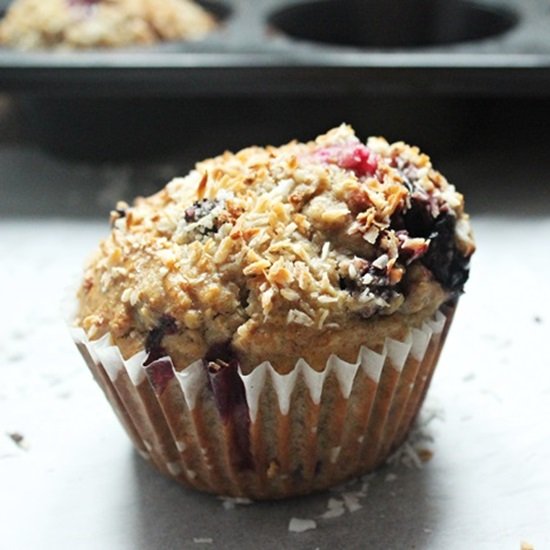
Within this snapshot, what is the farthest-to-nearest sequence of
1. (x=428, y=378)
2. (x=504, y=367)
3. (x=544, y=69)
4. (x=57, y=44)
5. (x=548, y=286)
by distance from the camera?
(x=57, y=44) < (x=544, y=69) < (x=548, y=286) < (x=504, y=367) < (x=428, y=378)

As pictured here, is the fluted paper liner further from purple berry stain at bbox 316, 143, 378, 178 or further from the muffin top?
purple berry stain at bbox 316, 143, 378, 178

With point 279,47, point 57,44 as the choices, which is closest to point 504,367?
point 279,47

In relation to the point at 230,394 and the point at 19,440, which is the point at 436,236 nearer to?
the point at 230,394

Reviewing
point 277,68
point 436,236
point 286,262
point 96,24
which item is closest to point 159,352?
point 286,262

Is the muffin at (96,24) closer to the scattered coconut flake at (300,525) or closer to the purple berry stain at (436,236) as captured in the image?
the purple berry stain at (436,236)

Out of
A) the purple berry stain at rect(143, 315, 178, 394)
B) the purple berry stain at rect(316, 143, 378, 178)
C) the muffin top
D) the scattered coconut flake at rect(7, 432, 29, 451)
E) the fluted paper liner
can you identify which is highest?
the purple berry stain at rect(316, 143, 378, 178)

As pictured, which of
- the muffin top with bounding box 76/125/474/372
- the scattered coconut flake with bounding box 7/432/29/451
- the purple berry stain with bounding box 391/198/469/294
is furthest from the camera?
the scattered coconut flake with bounding box 7/432/29/451

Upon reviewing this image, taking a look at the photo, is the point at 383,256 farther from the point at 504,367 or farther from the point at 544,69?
the point at 544,69

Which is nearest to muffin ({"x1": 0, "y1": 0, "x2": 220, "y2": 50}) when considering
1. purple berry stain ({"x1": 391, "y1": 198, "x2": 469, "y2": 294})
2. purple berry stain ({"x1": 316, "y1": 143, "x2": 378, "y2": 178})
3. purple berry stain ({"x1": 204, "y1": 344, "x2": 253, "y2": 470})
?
purple berry stain ({"x1": 316, "y1": 143, "x2": 378, "y2": 178})
